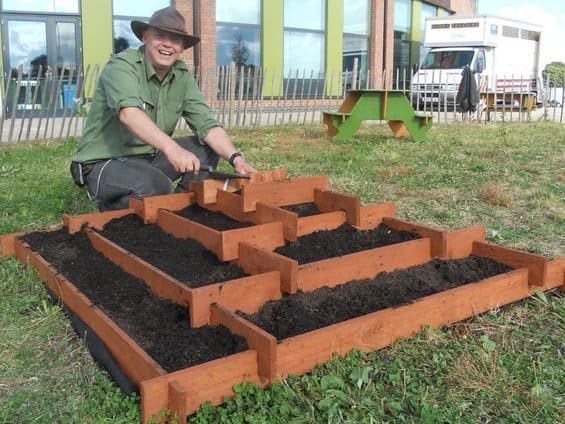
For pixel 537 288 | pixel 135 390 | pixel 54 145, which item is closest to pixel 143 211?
pixel 135 390

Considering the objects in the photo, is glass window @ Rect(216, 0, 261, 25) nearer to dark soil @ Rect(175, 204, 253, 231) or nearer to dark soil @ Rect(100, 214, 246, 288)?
dark soil @ Rect(175, 204, 253, 231)

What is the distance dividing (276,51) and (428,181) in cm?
1678

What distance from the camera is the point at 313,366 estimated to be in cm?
252

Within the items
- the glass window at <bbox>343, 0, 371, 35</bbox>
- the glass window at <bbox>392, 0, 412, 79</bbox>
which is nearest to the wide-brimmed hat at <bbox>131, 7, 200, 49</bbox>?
the glass window at <bbox>343, 0, 371, 35</bbox>

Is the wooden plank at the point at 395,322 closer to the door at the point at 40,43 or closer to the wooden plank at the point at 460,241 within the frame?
the wooden plank at the point at 460,241

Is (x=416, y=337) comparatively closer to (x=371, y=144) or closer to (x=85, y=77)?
(x=371, y=144)

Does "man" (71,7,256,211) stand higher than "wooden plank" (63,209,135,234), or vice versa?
"man" (71,7,256,211)

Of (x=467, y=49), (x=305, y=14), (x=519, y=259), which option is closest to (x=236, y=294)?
(x=519, y=259)

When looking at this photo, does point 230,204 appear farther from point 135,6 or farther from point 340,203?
point 135,6

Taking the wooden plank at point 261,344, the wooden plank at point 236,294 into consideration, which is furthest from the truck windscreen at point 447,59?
the wooden plank at point 261,344

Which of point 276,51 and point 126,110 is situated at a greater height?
point 276,51

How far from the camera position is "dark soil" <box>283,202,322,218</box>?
4.22 meters

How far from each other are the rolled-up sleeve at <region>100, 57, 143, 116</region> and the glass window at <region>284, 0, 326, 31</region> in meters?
19.7

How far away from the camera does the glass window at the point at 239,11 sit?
21484 mm
